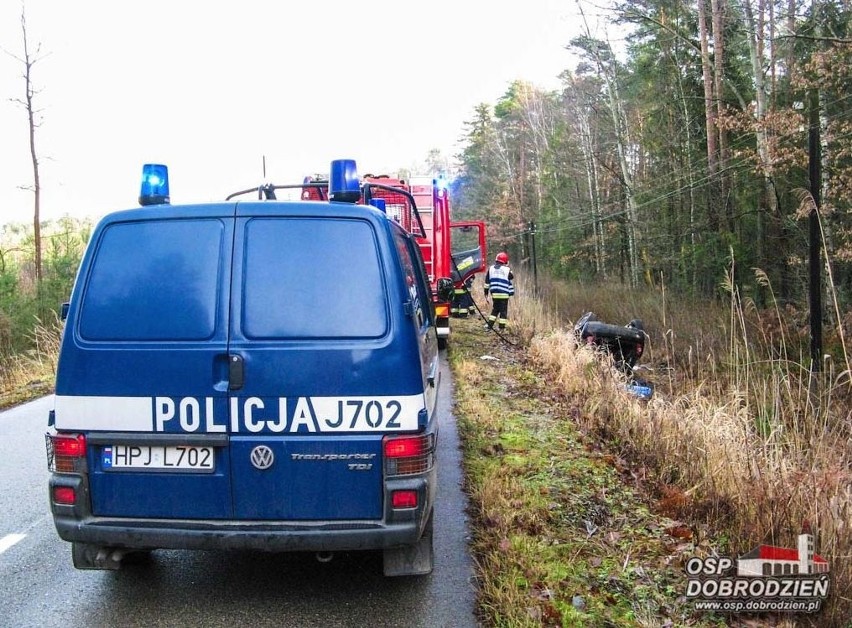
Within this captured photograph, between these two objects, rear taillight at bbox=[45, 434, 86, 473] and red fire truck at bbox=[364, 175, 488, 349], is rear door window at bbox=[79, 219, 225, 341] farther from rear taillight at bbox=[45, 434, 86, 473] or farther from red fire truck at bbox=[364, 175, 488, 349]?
red fire truck at bbox=[364, 175, 488, 349]

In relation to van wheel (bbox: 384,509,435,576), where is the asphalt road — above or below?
below

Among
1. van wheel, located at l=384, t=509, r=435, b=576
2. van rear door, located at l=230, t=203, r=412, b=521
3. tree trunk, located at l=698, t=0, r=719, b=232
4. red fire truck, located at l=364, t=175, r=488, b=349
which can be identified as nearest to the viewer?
van rear door, located at l=230, t=203, r=412, b=521

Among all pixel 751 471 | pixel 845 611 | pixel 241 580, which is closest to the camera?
pixel 845 611

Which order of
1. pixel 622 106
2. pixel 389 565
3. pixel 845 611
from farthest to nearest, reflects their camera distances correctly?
pixel 622 106, pixel 389 565, pixel 845 611

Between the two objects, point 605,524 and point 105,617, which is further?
point 605,524

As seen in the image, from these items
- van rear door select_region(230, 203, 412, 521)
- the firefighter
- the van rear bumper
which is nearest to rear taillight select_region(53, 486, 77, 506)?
the van rear bumper

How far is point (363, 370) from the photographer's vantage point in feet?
10.3

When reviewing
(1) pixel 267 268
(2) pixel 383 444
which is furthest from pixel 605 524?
(1) pixel 267 268

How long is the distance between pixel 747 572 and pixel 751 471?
3.07 ft

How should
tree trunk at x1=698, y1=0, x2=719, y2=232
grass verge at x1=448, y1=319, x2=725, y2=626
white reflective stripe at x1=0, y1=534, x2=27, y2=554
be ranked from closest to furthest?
grass verge at x1=448, y1=319, x2=725, y2=626, white reflective stripe at x1=0, y1=534, x2=27, y2=554, tree trunk at x1=698, y1=0, x2=719, y2=232

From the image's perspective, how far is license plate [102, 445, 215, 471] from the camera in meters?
3.17

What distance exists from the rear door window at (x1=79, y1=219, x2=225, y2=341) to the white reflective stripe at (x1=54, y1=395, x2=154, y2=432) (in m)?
0.29

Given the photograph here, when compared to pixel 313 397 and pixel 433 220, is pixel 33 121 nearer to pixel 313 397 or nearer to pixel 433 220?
pixel 433 220

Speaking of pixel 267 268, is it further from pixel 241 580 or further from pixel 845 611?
pixel 845 611
